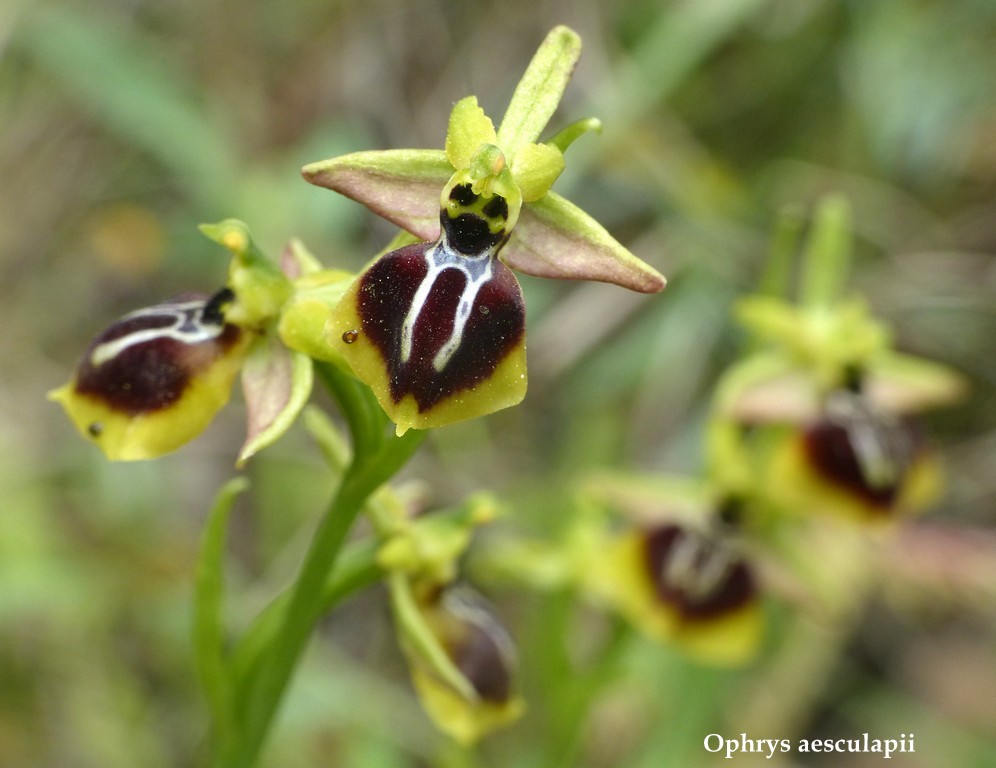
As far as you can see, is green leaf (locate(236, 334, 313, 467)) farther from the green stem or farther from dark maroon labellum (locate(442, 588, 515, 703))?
dark maroon labellum (locate(442, 588, 515, 703))

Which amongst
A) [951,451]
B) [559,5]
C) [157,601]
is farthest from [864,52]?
[157,601]

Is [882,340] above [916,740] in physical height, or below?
above

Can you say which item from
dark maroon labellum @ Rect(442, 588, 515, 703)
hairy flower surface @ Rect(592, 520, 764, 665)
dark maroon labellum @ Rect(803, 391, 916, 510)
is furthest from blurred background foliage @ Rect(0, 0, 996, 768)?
dark maroon labellum @ Rect(442, 588, 515, 703)

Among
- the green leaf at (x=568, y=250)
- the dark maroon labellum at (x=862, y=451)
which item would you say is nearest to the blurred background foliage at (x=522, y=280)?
the dark maroon labellum at (x=862, y=451)

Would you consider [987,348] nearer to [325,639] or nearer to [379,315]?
[325,639]

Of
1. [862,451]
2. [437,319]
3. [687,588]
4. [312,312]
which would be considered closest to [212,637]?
[312,312]

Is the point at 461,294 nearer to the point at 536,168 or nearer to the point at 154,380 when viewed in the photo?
the point at 536,168

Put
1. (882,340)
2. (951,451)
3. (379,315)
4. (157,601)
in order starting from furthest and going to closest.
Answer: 1. (951,451)
2. (157,601)
3. (882,340)
4. (379,315)
